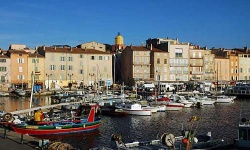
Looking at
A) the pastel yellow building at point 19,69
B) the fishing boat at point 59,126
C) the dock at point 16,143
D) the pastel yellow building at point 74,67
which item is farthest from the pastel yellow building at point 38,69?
the dock at point 16,143

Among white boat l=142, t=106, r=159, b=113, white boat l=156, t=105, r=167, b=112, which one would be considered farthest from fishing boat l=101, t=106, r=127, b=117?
white boat l=156, t=105, r=167, b=112

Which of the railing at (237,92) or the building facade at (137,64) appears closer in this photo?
the railing at (237,92)

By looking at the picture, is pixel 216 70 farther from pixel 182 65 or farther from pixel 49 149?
pixel 49 149

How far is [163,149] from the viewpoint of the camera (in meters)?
20.8

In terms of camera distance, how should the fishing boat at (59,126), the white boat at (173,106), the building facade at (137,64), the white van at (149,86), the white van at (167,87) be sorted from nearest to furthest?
the fishing boat at (59,126), the white boat at (173,106), the white van at (149,86), the white van at (167,87), the building facade at (137,64)

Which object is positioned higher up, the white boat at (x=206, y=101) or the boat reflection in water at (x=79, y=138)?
the white boat at (x=206, y=101)

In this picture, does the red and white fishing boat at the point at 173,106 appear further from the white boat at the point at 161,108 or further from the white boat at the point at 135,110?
the white boat at the point at 135,110

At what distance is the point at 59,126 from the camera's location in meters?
31.5

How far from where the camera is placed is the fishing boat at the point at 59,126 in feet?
99.1

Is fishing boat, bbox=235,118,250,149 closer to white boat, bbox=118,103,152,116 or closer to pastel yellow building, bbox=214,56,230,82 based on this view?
white boat, bbox=118,103,152,116

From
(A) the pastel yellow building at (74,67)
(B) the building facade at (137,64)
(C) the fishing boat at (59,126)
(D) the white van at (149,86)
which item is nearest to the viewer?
(C) the fishing boat at (59,126)

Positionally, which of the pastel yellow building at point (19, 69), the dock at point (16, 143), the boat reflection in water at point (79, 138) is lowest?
the boat reflection in water at point (79, 138)

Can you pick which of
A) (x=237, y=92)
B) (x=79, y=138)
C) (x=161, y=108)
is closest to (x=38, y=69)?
(x=161, y=108)

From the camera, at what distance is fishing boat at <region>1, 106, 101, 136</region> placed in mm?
30203
